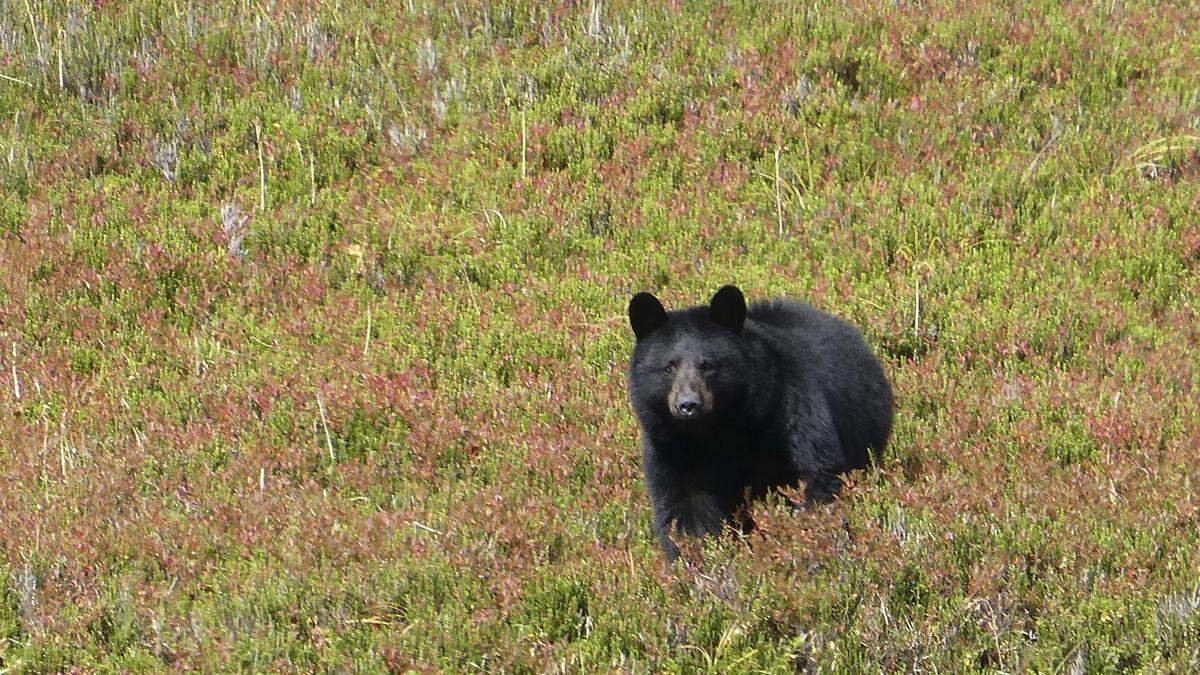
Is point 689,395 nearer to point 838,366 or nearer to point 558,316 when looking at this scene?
point 838,366

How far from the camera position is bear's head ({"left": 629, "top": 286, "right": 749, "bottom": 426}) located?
634cm

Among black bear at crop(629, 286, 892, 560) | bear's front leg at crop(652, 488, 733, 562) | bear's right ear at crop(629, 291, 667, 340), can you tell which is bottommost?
bear's front leg at crop(652, 488, 733, 562)

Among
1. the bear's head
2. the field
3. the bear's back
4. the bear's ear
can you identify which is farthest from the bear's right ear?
the field

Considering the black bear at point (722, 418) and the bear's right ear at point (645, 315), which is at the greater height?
the bear's right ear at point (645, 315)

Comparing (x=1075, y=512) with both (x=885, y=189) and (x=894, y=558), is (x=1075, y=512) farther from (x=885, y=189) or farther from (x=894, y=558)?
(x=885, y=189)

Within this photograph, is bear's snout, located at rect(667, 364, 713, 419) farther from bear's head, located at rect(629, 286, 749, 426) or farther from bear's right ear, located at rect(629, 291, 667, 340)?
bear's right ear, located at rect(629, 291, 667, 340)

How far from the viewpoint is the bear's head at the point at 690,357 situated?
6.34 m

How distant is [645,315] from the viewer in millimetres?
6582

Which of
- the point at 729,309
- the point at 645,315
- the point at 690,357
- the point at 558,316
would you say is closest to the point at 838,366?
the point at 729,309

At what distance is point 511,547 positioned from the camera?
649 cm

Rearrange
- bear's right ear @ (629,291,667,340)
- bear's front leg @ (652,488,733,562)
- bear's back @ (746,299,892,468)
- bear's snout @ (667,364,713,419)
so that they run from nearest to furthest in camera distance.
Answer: bear's snout @ (667,364,713,419)
bear's front leg @ (652,488,733,562)
bear's right ear @ (629,291,667,340)
bear's back @ (746,299,892,468)

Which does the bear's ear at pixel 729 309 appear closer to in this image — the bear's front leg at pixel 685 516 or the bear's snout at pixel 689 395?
the bear's snout at pixel 689 395

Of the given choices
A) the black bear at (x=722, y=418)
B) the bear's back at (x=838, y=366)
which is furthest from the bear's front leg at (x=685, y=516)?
the bear's back at (x=838, y=366)

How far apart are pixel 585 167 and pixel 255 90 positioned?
294cm
